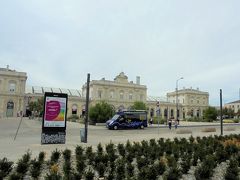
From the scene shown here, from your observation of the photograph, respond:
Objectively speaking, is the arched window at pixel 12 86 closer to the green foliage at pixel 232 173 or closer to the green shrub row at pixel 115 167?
the green shrub row at pixel 115 167

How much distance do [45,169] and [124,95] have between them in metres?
91.0

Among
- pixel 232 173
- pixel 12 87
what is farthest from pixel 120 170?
pixel 12 87

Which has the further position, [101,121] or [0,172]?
[101,121]

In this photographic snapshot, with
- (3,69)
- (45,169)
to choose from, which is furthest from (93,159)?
(3,69)

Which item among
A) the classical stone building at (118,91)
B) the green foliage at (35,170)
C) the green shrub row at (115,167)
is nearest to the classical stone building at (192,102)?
the classical stone building at (118,91)

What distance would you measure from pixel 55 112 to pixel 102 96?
78.9m

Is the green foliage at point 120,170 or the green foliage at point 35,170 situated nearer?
the green foliage at point 120,170

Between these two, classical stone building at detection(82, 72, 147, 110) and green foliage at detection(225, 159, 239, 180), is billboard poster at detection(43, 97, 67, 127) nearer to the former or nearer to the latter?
green foliage at detection(225, 159, 239, 180)

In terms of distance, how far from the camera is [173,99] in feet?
420

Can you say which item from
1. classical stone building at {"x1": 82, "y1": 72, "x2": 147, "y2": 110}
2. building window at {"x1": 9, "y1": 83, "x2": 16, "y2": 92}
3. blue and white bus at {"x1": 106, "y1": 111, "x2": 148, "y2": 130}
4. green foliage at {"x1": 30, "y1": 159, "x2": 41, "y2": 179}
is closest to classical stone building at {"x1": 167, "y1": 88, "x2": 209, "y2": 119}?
classical stone building at {"x1": 82, "y1": 72, "x2": 147, "y2": 110}

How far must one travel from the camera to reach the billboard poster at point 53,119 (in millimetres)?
17281

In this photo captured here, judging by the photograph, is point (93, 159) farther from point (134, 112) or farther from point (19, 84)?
point (19, 84)

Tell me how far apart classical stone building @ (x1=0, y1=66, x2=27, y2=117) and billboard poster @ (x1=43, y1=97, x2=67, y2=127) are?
235 feet

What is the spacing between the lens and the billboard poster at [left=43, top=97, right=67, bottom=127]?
56.9 ft
